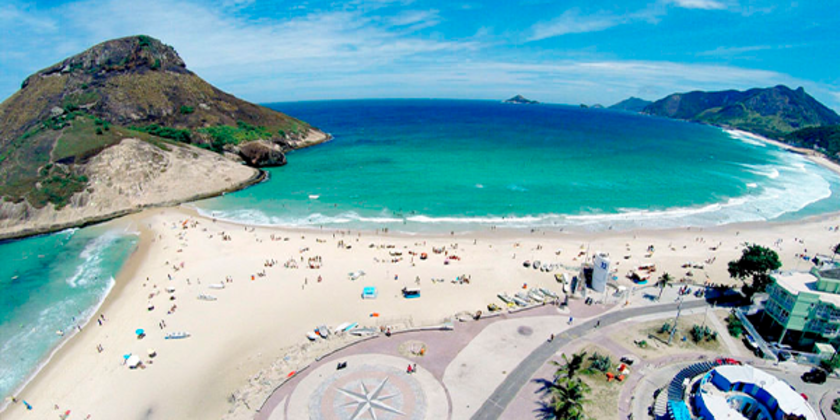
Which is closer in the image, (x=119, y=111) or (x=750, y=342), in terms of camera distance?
(x=750, y=342)

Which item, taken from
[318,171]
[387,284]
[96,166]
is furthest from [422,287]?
[96,166]

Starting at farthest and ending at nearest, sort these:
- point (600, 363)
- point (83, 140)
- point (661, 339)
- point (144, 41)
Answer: point (144, 41) → point (83, 140) → point (661, 339) → point (600, 363)

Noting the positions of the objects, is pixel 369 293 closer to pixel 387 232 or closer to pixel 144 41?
pixel 387 232

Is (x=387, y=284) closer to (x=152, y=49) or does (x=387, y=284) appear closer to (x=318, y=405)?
(x=318, y=405)

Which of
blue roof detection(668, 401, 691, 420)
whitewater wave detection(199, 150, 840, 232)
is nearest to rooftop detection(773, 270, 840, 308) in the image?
blue roof detection(668, 401, 691, 420)

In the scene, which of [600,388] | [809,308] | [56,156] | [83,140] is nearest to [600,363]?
[600,388]
